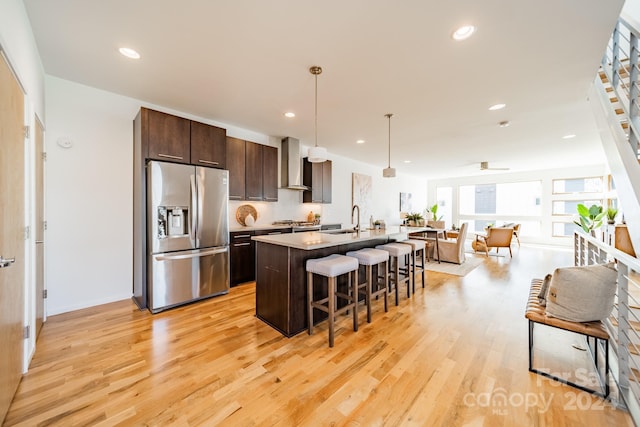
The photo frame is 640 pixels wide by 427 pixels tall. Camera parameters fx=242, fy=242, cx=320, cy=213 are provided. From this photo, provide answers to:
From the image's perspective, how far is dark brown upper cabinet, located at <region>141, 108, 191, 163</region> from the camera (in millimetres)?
2921

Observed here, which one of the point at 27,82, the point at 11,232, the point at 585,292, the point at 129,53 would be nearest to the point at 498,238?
the point at 585,292

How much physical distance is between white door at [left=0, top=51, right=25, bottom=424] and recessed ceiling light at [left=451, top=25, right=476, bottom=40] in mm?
3110

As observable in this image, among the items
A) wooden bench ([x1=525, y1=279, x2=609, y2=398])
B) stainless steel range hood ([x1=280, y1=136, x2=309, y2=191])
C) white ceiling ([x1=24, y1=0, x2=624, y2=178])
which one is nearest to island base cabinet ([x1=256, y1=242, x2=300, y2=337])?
white ceiling ([x1=24, y1=0, x2=624, y2=178])

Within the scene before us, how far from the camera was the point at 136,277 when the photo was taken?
126 inches

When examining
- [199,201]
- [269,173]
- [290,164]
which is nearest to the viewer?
[199,201]

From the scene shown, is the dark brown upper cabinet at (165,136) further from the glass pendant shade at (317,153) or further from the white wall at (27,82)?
the glass pendant shade at (317,153)

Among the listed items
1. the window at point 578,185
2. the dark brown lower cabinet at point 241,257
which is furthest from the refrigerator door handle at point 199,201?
the window at point 578,185

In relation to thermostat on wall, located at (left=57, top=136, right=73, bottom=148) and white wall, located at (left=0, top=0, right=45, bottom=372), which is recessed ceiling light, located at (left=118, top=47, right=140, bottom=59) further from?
thermostat on wall, located at (left=57, top=136, right=73, bottom=148)

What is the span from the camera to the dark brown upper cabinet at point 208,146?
3303 millimetres

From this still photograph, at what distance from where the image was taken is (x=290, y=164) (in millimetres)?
4902

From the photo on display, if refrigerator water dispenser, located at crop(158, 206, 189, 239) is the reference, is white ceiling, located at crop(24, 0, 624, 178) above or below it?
above

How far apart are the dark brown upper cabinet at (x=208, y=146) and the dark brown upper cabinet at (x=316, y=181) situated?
200 cm

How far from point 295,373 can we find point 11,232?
216 centimetres

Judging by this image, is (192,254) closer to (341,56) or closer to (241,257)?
(241,257)
